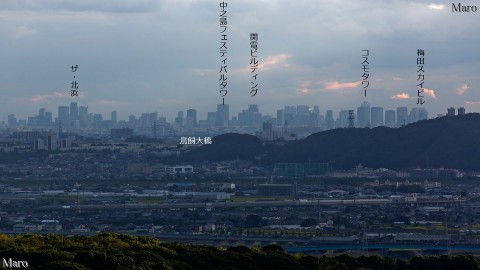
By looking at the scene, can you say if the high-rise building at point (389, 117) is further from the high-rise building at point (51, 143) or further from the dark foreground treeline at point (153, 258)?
the dark foreground treeline at point (153, 258)

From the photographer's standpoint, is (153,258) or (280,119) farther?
(280,119)

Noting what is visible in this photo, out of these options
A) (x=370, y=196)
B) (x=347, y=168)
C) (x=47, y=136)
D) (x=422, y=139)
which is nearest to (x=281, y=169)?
(x=347, y=168)

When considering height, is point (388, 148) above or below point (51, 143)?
below

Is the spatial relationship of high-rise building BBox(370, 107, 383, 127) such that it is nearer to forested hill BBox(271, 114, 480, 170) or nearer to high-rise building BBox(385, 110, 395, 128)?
high-rise building BBox(385, 110, 395, 128)

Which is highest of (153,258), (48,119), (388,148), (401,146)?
(48,119)

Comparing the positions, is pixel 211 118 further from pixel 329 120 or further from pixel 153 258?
pixel 153 258

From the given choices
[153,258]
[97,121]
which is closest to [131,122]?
[97,121]

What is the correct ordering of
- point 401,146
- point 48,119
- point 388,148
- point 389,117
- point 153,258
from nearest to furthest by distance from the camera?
point 153,258 → point 401,146 → point 388,148 → point 389,117 → point 48,119

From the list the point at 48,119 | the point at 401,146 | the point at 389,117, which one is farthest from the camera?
the point at 48,119
